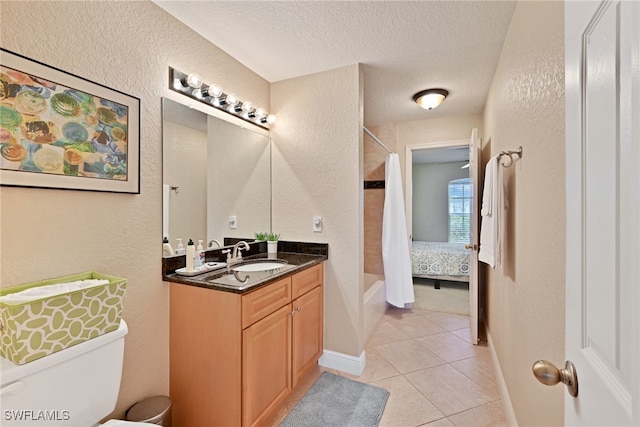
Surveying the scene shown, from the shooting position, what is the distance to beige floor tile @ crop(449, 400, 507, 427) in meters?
1.68

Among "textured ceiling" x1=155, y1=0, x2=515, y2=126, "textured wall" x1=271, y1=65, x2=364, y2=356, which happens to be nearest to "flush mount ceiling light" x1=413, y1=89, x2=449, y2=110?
"textured ceiling" x1=155, y1=0, x2=515, y2=126

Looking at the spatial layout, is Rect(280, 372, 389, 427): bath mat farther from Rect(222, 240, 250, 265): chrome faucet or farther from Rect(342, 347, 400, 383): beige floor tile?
Rect(222, 240, 250, 265): chrome faucet

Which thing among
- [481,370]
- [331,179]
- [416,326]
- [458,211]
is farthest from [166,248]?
[458,211]

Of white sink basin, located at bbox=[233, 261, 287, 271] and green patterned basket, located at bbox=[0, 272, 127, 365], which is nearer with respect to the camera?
green patterned basket, located at bbox=[0, 272, 127, 365]

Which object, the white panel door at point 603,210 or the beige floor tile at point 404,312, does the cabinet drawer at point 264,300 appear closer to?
the white panel door at point 603,210

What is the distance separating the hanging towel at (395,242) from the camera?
10.6ft

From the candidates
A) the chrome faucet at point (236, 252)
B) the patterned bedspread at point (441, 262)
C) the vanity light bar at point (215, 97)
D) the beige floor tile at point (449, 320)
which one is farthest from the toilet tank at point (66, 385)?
the patterned bedspread at point (441, 262)

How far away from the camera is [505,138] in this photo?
1.87 metres

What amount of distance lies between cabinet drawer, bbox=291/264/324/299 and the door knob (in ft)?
Result: 4.70

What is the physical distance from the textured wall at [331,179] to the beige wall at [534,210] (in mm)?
993

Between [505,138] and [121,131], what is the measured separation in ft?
7.52

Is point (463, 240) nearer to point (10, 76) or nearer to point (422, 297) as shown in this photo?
point (422, 297)

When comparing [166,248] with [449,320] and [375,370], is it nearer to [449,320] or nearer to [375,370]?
[375,370]

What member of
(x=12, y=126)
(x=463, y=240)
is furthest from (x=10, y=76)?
(x=463, y=240)
